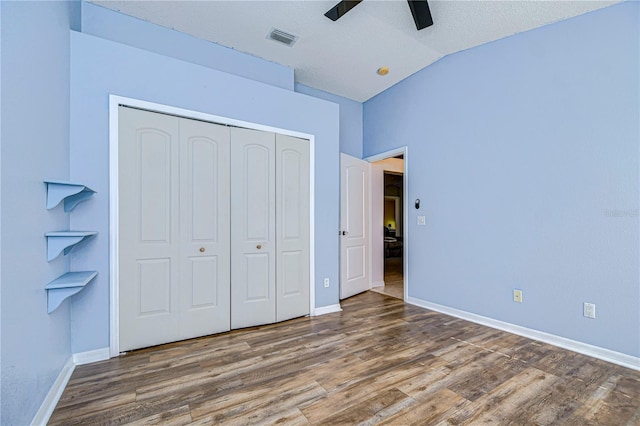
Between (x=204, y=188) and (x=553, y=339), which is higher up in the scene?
(x=204, y=188)

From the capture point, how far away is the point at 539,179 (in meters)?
2.74

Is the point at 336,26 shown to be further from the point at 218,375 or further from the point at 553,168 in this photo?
the point at 218,375

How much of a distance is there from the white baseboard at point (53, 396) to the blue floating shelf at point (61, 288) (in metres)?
0.50

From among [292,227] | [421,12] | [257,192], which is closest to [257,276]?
[292,227]

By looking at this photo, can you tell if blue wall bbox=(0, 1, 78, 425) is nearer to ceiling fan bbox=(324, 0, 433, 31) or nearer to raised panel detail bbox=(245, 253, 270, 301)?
raised panel detail bbox=(245, 253, 270, 301)

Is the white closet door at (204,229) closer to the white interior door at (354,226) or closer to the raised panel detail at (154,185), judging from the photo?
the raised panel detail at (154,185)

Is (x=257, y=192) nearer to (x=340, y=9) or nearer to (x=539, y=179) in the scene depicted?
(x=340, y=9)

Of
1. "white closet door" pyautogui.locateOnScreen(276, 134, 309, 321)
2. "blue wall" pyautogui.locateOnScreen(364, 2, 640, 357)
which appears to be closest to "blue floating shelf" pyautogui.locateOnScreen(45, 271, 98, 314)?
"white closet door" pyautogui.locateOnScreen(276, 134, 309, 321)

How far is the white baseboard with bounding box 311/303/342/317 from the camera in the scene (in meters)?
3.42

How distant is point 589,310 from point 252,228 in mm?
3211

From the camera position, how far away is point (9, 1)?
1357 millimetres

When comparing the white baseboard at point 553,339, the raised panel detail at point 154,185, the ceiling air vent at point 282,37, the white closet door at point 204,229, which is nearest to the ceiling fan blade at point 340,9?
the ceiling air vent at point 282,37

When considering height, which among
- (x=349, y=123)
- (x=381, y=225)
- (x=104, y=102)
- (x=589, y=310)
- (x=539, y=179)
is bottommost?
(x=589, y=310)

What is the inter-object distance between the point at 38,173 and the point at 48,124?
388mm
